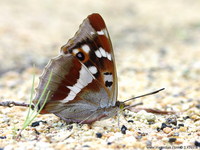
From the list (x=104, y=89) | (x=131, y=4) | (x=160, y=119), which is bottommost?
(x=160, y=119)

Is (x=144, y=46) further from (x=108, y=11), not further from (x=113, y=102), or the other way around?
(x=113, y=102)

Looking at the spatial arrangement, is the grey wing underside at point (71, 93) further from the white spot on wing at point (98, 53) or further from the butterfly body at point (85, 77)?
the white spot on wing at point (98, 53)

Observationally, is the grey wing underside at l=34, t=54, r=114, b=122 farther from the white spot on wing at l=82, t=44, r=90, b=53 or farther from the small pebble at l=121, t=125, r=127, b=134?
the small pebble at l=121, t=125, r=127, b=134

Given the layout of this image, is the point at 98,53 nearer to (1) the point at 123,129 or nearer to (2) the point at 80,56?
(2) the point at 80,56

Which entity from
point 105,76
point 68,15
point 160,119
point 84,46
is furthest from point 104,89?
point 68,15

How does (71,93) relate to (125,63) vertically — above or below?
below

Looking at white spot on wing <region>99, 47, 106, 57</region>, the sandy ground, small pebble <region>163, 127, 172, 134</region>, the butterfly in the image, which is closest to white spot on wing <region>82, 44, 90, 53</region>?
the butterfly

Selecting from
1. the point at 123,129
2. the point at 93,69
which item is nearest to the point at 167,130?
the point at 123,129
